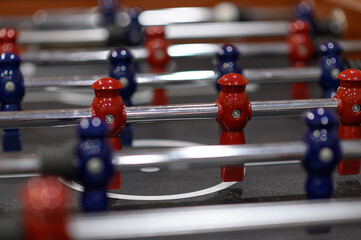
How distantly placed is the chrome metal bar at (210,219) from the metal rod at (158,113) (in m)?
0.45

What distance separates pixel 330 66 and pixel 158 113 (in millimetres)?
719

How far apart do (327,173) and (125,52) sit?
797mm

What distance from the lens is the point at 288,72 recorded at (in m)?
1.84

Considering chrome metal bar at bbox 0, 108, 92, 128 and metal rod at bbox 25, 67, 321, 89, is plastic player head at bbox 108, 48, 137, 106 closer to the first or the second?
metal rod at bbox 25, 67, 321, 89

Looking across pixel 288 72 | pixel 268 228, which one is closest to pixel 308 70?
pixel 288 72

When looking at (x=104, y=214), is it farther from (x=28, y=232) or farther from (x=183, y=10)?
(x=183, y=10)

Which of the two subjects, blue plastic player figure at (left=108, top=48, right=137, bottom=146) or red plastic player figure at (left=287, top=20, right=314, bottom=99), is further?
red plastic player figure at (left=287, top=20, right=314, bottom=99)

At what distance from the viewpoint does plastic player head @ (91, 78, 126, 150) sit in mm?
1306

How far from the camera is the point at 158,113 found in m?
1.34

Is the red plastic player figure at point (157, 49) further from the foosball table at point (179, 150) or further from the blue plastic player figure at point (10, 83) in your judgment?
the blue plastic player figure at point (10, 83)

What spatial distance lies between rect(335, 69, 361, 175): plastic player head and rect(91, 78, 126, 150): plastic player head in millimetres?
540

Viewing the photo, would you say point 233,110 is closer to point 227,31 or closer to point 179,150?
point 179,150

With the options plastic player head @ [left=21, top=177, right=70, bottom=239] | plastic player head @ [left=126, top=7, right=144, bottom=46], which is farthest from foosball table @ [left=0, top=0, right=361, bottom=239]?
plastic player head @ [left=126, top=7, right=144, bottom=46]

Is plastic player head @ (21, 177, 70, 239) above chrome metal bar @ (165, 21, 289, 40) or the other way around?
the other way around
